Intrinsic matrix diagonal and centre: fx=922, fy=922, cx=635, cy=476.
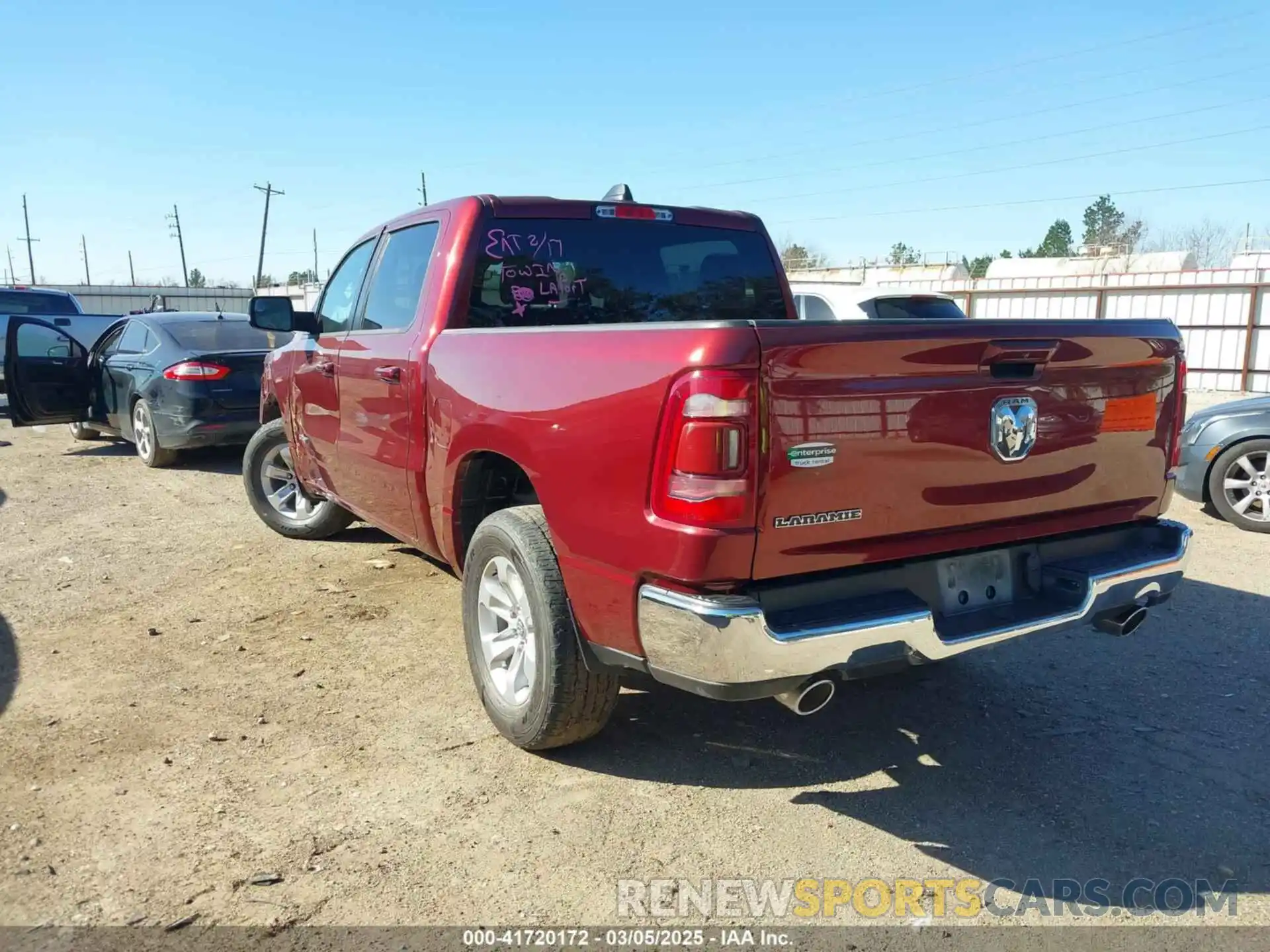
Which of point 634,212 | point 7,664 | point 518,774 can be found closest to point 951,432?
point 518,774

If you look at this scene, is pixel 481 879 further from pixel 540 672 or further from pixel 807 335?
pixel 807 335

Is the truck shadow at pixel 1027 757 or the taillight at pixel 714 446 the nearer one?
the taillight at pixel 714 446

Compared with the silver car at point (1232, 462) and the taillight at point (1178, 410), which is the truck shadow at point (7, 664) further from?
the silver car at point (1232, 462)

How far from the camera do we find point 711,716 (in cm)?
385

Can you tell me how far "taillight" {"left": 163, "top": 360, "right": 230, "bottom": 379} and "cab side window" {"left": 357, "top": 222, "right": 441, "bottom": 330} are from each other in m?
4.84

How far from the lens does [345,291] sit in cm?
520

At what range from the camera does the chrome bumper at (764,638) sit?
253 cm

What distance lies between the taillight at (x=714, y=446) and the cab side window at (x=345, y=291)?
3016mm

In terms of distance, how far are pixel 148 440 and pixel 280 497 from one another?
151 inches

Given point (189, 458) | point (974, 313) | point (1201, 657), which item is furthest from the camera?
point (974, 313)

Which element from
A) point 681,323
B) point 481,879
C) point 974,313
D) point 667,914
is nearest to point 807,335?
point 681,323

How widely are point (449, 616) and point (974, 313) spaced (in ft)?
63.0

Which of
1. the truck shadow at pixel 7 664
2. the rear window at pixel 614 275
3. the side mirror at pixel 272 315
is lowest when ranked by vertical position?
the truck shadow at pixel 7 664

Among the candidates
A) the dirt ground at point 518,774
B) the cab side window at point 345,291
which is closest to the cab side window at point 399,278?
the cab side window at point 345,291
